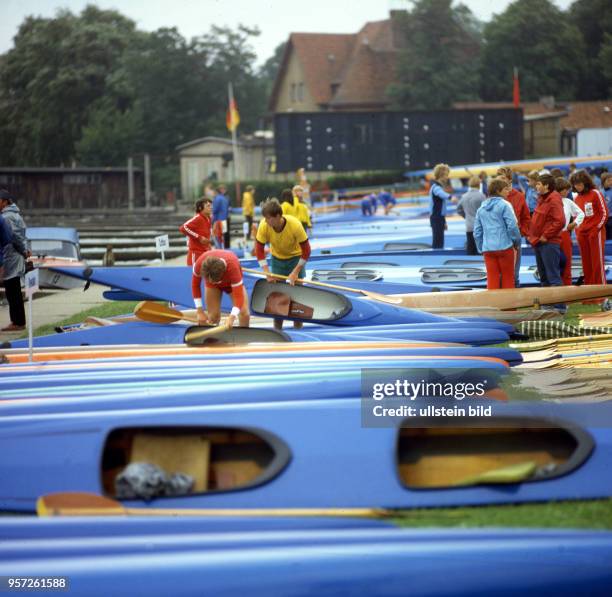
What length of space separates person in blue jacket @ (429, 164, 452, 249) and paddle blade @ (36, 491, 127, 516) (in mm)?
11577

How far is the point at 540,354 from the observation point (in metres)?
9.80

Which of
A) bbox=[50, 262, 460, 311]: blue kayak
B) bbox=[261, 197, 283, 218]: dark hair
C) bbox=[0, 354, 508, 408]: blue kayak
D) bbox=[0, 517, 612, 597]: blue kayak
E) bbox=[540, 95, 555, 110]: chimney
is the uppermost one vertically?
bbox=[540, 95, 555, 110]: chimney

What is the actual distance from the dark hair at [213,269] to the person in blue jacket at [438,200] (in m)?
7.74

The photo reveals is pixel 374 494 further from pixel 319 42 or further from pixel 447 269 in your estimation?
pixel 319 42

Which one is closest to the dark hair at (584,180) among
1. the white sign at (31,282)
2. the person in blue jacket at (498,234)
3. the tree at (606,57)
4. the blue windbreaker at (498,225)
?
the person in blue jacket at (498,234)

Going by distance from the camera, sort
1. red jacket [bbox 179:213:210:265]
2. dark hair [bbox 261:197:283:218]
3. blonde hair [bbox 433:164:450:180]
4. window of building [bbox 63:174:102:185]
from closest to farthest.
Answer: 1. dark hair [bbox 261:197:283:218]
2. red jacket [bbox 179:213:210:265]
3. blonde hair [bbox 433:164:450:180]
4. window of building [bbox 63:174:102:185]

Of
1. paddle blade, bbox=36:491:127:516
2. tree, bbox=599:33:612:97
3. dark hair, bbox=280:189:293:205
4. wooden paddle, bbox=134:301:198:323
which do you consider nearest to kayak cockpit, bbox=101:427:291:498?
paddle blade, bbox=36:491:127:516

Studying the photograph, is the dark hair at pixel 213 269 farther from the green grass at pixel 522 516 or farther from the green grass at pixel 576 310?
the green grass at pixel 576 310

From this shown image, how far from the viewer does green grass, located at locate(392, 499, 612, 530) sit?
211 inches

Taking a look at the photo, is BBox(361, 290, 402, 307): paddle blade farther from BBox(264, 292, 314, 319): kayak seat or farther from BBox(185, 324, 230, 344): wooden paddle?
Result: BBox(185, 324, 230, 344): wooden paddle

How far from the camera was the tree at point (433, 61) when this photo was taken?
6059 centimetres

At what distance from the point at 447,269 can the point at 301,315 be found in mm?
4922

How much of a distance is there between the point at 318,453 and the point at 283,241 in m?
6.24

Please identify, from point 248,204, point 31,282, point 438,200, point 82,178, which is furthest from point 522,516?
point 82,178
